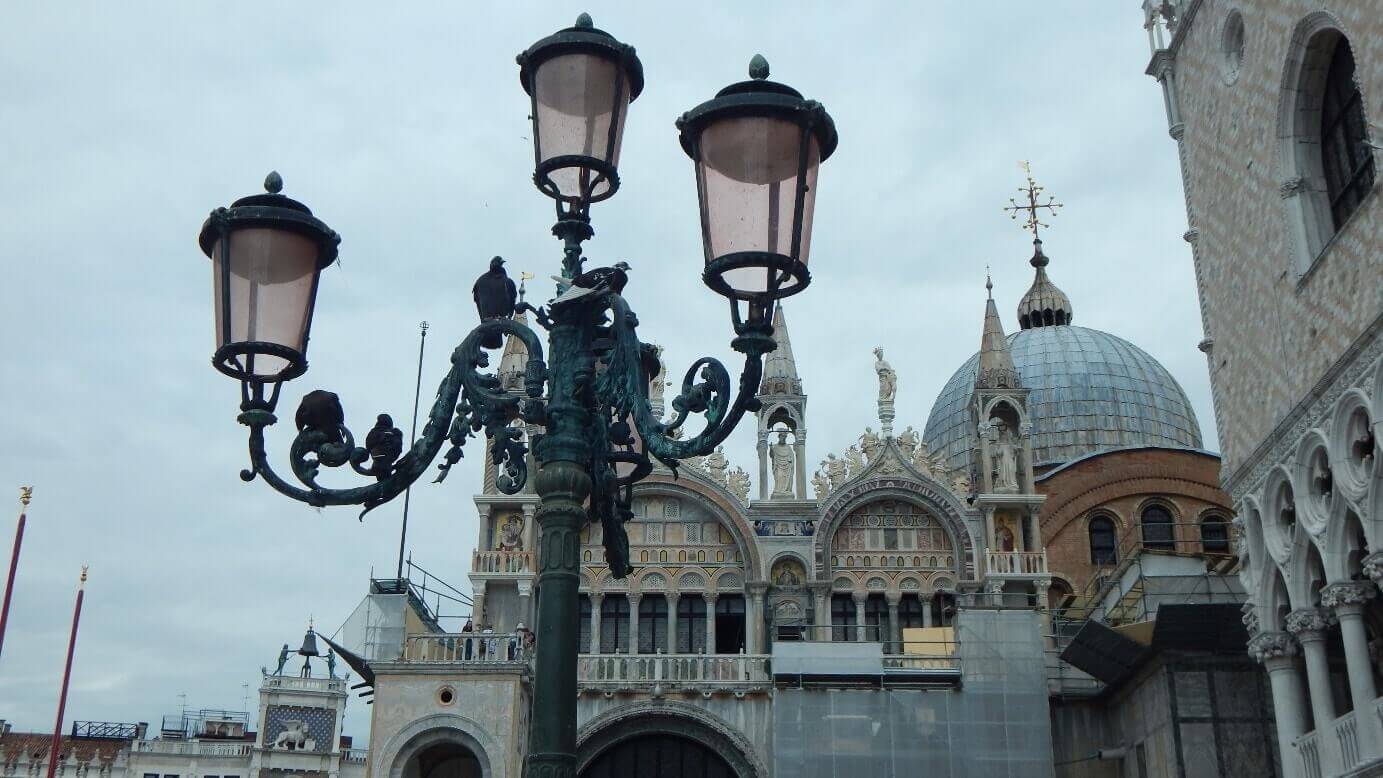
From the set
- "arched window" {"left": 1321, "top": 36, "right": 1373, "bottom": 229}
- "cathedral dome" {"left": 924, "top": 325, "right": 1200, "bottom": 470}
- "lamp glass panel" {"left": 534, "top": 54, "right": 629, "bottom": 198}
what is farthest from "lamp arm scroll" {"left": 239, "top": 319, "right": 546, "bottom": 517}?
"cathedral dome" {"left": 924, "top": 325, "right": 1200, "bottom": 470}

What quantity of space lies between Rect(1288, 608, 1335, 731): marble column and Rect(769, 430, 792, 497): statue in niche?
11.7 meters

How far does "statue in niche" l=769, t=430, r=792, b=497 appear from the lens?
26.8 metres

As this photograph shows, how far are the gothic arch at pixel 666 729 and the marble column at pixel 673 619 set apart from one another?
1687 mm

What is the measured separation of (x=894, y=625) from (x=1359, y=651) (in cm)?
1181

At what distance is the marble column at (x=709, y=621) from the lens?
25.6 metres

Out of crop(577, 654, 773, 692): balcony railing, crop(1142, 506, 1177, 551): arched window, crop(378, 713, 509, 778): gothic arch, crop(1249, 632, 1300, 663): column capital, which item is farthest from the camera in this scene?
crop(1142, 506, 1177, 551): arched window

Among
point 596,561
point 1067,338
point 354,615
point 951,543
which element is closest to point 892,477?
point 951,543

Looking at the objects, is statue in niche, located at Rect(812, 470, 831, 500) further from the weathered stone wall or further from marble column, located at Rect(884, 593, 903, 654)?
the weathered stone wall

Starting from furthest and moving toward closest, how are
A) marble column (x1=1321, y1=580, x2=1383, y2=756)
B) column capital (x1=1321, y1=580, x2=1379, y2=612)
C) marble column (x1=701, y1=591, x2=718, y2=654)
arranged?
marble column (x1=701, y1=591, x2=718, y2=654) < column capital (x1=1321, y1=580, x2=1379, y2=612) < marble column (x1=1321, y1=580, x2=1383, y2=756)

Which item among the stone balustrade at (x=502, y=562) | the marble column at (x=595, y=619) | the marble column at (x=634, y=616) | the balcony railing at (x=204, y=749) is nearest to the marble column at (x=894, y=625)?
the marble column at (x=634, y=616)

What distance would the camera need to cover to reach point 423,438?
5.94 m

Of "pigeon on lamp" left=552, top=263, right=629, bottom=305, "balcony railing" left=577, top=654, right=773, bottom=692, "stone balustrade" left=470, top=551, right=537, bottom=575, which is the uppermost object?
"stone balustrade" left=470, top=551, right=537, bottom=575

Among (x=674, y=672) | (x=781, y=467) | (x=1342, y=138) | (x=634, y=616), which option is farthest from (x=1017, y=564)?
(x=1342, y=138)

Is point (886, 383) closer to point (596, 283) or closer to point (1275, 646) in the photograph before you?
point (1275, 646)
